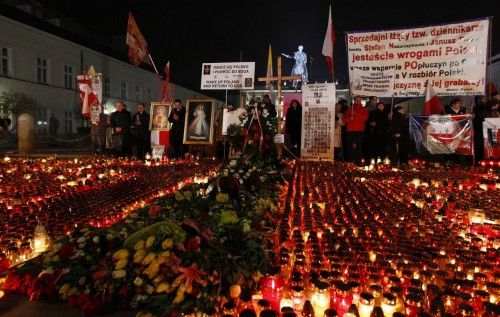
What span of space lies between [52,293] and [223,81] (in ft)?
31.3

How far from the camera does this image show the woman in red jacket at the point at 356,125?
31.2 feet

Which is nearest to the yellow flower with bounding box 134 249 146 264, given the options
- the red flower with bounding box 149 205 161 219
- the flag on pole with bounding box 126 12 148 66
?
the red flower with bounding box 149 205 161 219

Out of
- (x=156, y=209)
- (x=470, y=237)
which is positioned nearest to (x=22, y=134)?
(x=156, y=209)

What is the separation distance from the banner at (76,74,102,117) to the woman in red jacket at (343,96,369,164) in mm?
7639

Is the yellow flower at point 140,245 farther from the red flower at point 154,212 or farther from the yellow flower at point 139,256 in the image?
the red flower at point 154,212

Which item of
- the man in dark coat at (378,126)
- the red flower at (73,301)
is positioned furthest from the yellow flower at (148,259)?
the man in dark coat at (378,126)

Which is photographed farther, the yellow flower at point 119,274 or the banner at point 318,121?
the banner at point 318,121

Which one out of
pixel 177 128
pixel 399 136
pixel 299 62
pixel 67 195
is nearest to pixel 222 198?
pixel 67 195

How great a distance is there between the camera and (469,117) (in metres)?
8.48

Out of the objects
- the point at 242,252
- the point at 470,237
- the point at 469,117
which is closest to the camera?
the point at 242,252

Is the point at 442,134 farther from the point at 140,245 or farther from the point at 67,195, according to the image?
the point at 140,245

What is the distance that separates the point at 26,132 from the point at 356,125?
34.3ft

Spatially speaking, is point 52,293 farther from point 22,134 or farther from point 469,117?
point 22,134

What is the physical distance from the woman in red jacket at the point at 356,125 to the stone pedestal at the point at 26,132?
10087 millimetres
